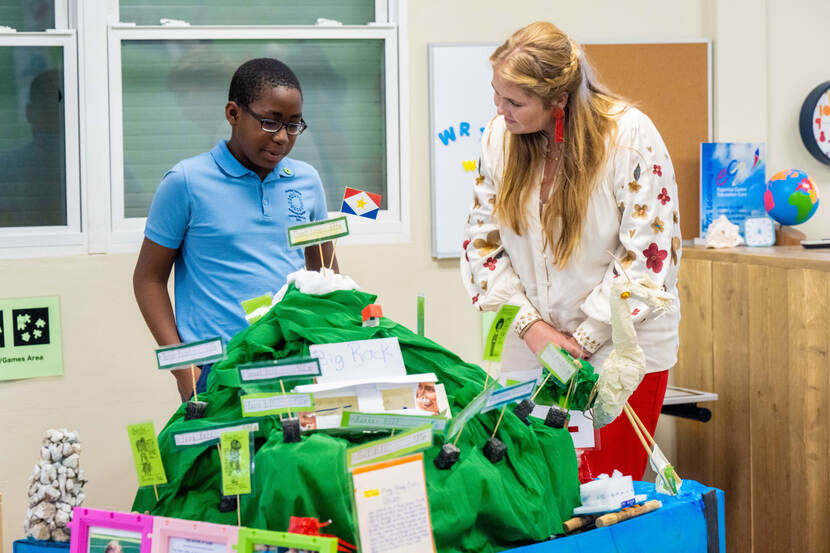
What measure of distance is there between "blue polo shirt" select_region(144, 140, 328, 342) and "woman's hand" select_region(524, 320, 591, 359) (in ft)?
1.77

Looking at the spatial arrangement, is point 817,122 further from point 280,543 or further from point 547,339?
point 280,543

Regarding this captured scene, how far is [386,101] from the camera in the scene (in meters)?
3.28


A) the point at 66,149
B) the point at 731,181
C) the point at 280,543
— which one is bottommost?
the point at 280,543

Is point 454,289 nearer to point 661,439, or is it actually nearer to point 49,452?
point 661,439

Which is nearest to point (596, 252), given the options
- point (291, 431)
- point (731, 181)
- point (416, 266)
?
point (291, 431)

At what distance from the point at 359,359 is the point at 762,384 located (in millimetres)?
1956

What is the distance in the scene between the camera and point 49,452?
1.37 m

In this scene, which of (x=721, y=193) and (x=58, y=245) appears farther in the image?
(x=721, y=193)

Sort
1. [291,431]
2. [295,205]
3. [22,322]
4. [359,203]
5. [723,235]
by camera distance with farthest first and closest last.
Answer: [723,235] < [22,322] < [295,205] < [359,203] < [291,431]

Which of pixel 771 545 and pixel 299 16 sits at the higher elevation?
pixel 299 16

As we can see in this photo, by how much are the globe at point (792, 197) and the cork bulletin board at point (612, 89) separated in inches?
10.8

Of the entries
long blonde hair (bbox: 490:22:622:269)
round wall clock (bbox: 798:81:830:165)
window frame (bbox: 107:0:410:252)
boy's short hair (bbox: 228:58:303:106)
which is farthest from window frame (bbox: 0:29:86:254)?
round wall clock (bbox: 798:81:830:165)

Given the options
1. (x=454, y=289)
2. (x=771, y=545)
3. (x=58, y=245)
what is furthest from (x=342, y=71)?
(x=771, y=545)

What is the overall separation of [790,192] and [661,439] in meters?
1.04
